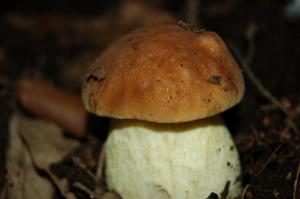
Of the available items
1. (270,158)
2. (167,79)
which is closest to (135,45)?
(167,79)

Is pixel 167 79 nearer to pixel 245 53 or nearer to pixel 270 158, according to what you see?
pixel 270 158

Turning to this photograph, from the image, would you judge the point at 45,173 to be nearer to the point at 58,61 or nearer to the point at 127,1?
the point at 58,61

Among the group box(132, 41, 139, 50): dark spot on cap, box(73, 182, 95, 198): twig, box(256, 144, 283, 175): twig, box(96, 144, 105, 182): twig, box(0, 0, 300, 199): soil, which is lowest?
box(73, 182, 95, 198): twig

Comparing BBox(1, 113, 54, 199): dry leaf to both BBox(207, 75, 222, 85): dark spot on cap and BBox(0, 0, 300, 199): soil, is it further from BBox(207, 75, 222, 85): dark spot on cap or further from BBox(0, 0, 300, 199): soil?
BBox(207, 75, 222, 85): dark spot on cap

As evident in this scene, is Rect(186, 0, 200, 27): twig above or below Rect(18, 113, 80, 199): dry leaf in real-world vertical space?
above

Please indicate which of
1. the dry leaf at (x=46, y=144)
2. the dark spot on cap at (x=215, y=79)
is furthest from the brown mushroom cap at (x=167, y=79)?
the dry leaf at (x=46, y=144)

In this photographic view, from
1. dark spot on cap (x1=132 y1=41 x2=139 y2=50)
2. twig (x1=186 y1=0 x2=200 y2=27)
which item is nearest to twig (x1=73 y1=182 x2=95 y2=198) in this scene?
dark spot on cap (x1=132 y1=41 x2=139 y2=50)

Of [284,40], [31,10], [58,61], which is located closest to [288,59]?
[284,40]
